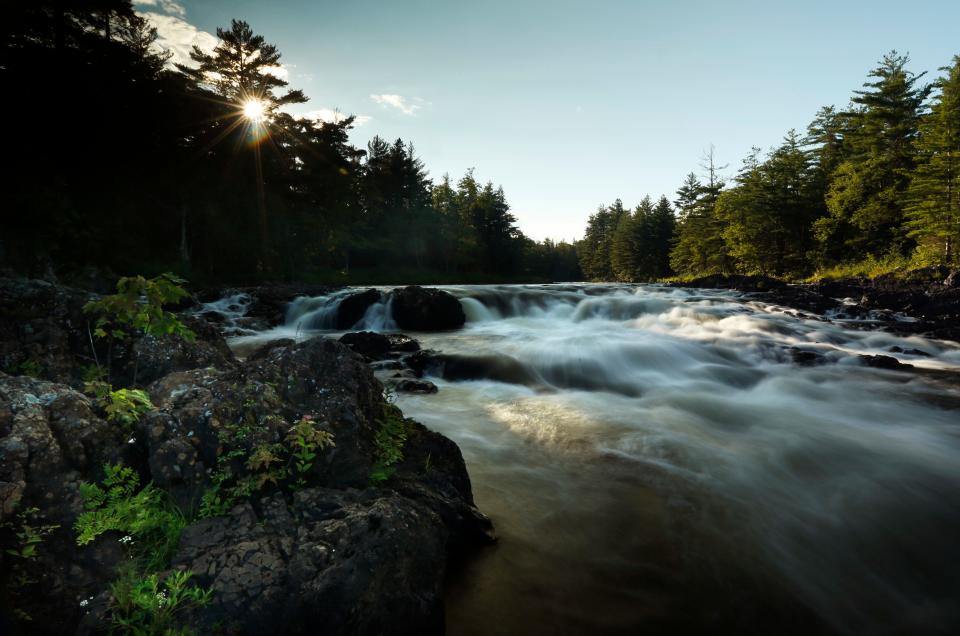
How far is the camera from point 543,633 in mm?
2898

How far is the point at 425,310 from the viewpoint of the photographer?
16.2 metres

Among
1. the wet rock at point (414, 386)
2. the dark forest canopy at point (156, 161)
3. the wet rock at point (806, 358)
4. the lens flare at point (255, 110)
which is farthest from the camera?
the lens flare at point (255, 110)

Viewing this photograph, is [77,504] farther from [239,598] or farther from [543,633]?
[543,633]

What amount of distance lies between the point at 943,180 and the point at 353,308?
101 ft

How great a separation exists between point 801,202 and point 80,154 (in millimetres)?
46521

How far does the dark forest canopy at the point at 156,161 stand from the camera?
45.7 feet

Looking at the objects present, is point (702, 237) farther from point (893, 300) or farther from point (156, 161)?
point (156, 161)

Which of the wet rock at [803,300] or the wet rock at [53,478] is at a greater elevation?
the wet rock at [53,478]

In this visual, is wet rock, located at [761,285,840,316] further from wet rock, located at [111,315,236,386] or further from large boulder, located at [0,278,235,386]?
large boulder, located at [0,278,235,386]

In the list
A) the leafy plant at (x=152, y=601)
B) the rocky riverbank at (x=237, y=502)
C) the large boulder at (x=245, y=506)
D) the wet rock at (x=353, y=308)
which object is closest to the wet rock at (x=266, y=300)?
the wet rock at (x=353, y=308)

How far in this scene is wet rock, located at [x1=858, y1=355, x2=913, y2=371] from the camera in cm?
995

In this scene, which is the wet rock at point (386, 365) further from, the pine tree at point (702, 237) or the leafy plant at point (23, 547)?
the pine tree at point (702, 237)

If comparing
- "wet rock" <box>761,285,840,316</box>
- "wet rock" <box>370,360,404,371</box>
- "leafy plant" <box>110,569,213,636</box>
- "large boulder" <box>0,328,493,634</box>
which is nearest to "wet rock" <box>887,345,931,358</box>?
"wet rock" <box>761,285,840,316</box>

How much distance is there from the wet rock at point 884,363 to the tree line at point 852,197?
1714 centimetres
